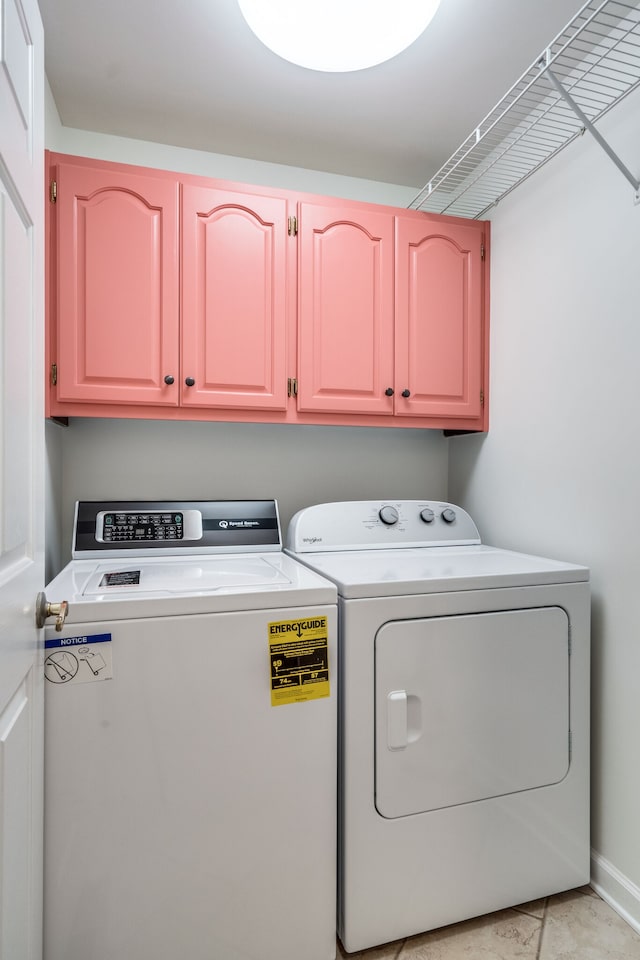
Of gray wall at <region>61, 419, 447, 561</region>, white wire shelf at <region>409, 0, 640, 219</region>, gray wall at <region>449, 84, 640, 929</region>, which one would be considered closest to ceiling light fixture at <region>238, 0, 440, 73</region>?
white wire shelf at <region>409, 0, 640, 219</region>

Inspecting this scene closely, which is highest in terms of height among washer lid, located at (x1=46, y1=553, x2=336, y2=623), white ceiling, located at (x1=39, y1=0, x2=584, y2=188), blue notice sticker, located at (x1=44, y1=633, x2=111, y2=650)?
white ceiling, located at (x1=39, y1=0, x2=584, y2=188)

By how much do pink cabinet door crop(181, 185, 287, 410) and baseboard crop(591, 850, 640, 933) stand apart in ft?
5.88

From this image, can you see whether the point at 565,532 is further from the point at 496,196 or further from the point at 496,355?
the point at 496,196

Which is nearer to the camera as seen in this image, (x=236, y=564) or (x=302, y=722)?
(x=302, y=722)

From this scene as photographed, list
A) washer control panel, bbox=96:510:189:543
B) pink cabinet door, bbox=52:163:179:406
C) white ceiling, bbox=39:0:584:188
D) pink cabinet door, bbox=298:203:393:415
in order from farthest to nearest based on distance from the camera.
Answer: pink cabinet door, bbox=298:203:393:415
washer control panel, bbox=96:510:189:543
pink cabinet door, bbox=52:163:179:406
white ceiling, bbox=39:0:584:188

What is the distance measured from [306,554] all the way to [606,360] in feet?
3.85

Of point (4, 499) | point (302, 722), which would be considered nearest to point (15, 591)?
point (4, 499)

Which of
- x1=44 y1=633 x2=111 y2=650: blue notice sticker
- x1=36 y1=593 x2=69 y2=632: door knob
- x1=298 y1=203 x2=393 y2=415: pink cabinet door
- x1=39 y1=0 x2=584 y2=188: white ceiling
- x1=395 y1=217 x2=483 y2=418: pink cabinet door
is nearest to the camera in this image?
x1=36 y1=593 x2=69 y2=632: door knob

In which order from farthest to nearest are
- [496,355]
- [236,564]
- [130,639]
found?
1. [496,355]
2. [236,564]
3. [130,639]

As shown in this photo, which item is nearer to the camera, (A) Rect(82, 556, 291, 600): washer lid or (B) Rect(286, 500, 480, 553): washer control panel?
(A) Rect(82, 556, 291, 600): washer lid

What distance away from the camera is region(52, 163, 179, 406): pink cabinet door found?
68.2 inches

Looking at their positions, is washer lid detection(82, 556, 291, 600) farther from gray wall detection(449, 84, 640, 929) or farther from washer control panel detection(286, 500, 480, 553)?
gray wall detection(449, 84, 640, 929)

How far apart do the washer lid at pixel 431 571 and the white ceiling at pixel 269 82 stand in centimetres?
146

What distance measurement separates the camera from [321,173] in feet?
7.63
